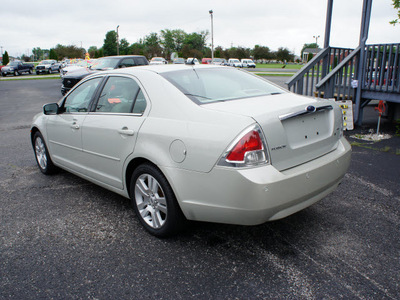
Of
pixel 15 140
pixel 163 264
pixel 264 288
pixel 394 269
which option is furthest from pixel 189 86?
pixel 15 140

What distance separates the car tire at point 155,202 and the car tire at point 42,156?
2270 mm

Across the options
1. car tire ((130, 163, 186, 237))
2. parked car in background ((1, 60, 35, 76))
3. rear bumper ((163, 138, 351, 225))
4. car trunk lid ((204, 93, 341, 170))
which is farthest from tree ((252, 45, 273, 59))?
rear bumper ((163, 138, 351, 225))

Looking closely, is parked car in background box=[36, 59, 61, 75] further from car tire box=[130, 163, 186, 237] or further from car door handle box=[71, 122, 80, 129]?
car tire box=[130, 163, 186, 237]

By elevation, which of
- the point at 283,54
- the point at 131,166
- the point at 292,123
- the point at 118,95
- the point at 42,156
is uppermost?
the point at 283,54

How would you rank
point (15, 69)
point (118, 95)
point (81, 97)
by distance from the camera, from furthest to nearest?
point (15, 69), point (81, 97), point (118, 95)

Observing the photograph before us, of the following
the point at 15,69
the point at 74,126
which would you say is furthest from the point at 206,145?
the point at 15,69

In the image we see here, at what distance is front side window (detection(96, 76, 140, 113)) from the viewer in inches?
141

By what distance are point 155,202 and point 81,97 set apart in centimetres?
187

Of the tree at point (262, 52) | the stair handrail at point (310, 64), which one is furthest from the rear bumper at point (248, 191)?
the tree at point (262, 52)

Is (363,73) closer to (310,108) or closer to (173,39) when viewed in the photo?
(310,108)

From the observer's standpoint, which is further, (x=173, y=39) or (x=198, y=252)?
(x=173, y=39)

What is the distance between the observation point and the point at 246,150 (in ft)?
8.49

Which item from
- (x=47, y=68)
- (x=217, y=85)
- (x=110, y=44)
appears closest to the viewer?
(x=217, y=85)

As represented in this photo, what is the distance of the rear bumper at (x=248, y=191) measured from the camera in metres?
2.56
